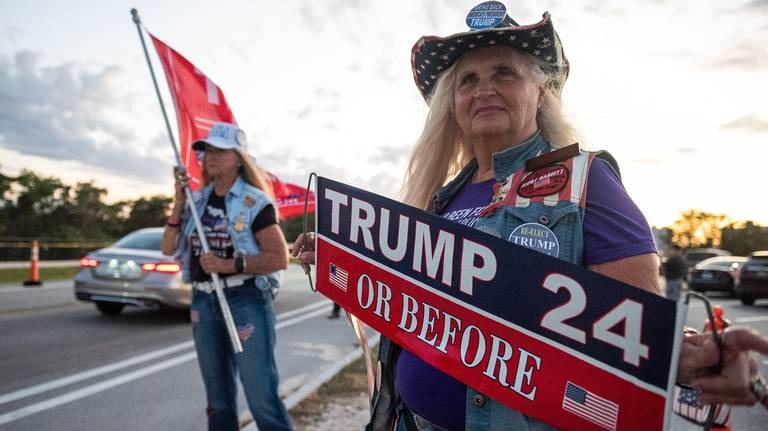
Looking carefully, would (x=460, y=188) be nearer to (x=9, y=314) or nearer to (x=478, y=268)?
(x=478, y=268)

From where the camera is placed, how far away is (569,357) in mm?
1172

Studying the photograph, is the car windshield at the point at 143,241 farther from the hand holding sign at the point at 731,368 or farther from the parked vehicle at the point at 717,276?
the parked vehicle at the point at 717,276

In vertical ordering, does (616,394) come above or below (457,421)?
A: above

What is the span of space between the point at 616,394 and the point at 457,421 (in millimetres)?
485

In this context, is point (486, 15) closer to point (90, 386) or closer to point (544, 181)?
point (544, 181)

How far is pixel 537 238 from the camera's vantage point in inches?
52.1

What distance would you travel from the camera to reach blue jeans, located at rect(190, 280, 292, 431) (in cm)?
268

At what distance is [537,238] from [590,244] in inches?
5.0

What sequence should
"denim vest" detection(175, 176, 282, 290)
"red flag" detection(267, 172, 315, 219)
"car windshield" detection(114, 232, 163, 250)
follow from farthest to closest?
"car windshield" detection(114, 232, 163, 250) → "red flag" detection(267, 172, 315, 219) → "denim vest" detection(175, 176, 282, 290)

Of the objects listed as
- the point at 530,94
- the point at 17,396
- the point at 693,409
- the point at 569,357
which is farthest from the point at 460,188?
the point at 17,396

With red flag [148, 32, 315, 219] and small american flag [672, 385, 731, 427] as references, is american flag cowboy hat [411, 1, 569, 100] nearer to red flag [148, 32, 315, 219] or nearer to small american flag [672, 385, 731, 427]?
small american flag [672, 385, 731, 427]

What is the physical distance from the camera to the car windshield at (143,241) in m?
8.60

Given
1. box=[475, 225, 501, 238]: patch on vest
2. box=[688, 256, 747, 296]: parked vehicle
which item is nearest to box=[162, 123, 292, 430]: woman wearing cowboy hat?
box=[475, 225, 501, 238]: patch on vest

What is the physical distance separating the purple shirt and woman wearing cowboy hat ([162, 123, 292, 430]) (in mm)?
1301
